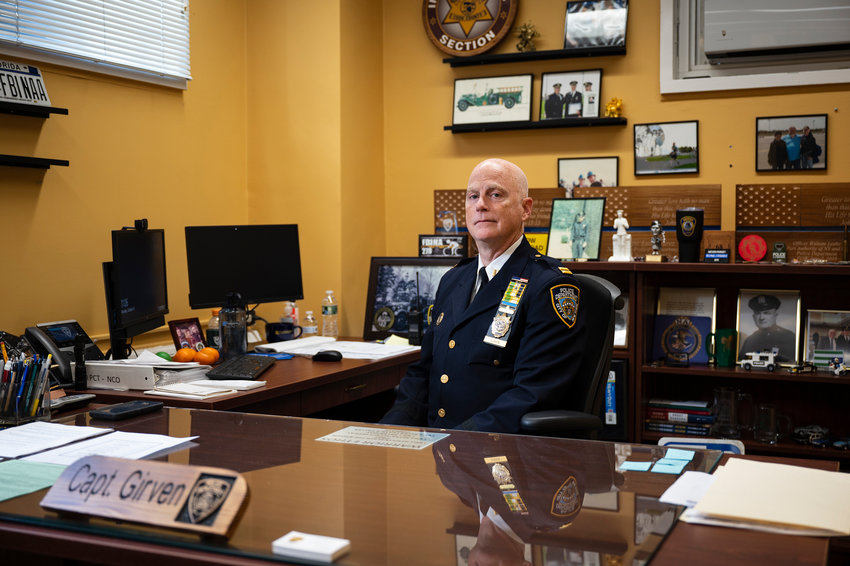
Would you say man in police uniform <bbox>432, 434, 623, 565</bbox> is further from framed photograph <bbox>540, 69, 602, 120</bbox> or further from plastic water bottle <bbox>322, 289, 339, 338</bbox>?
framed photograph <bbox>540, 69, 602, 120</bbox>

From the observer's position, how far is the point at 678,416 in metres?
3.81

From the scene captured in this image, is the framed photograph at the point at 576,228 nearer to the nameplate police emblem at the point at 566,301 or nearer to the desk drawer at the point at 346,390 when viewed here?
the desk drawer at the point at 346,390

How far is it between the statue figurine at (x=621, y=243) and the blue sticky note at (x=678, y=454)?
229cm

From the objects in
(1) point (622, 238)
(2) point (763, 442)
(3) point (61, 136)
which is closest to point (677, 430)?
(2) point (763, 442)

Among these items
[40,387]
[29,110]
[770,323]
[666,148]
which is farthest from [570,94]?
[40,387]

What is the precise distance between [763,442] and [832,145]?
1467mm

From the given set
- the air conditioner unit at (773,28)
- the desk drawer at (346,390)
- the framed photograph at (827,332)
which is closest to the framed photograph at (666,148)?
the air conditioner unit at (773,28)

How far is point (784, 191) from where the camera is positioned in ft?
12.8

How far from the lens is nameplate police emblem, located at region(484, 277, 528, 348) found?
7.48 ft

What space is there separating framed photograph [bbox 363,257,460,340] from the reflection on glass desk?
2.24m

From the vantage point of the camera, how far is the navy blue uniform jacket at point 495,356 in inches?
85.3

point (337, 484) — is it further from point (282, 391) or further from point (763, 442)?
point (763, 442)

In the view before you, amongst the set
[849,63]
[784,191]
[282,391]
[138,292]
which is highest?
[849,63]

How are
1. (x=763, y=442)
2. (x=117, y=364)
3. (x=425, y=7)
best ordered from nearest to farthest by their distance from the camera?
(x=117, y=364)
(x=763, y=442)
(x=425, y=7)
